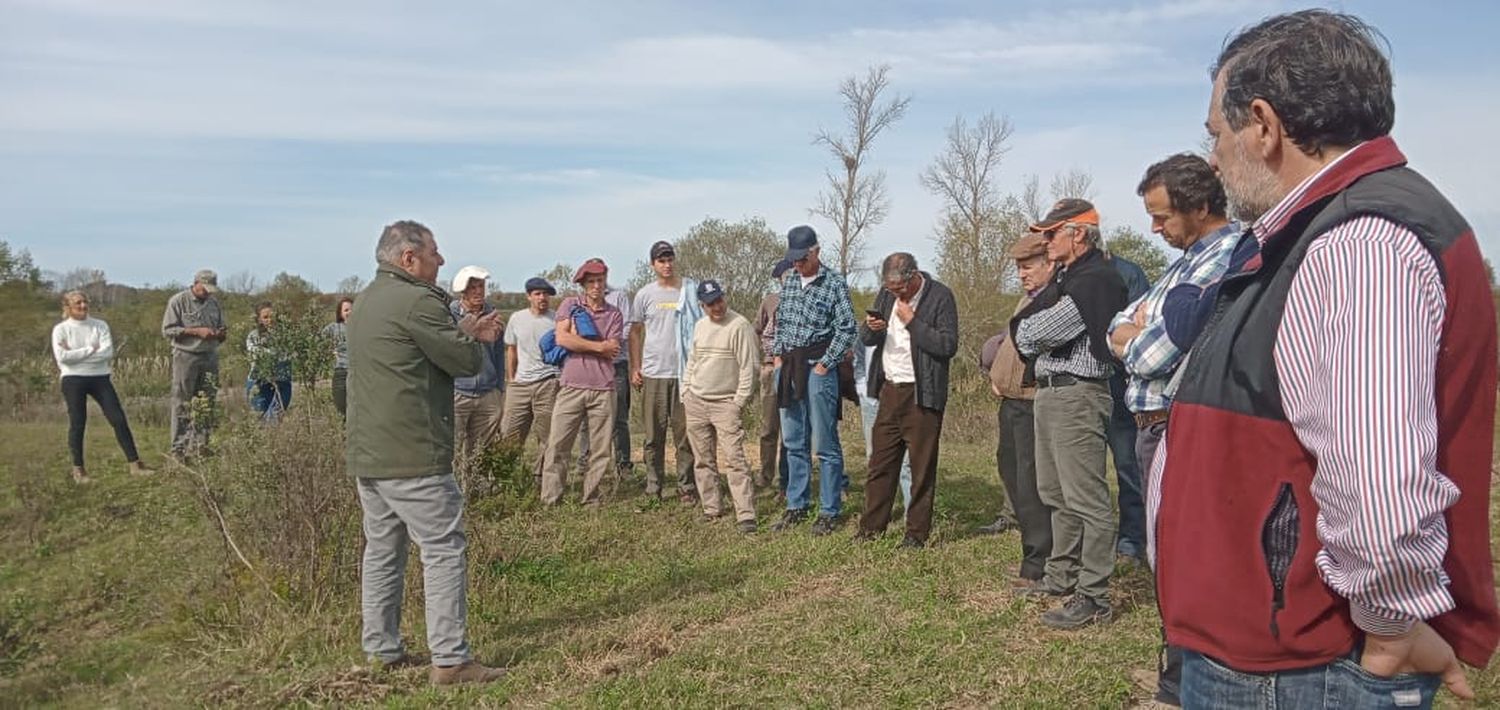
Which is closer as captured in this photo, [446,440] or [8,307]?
[446,440]

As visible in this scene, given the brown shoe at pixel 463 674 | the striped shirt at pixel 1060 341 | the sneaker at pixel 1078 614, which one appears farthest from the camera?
the sneaker at pixel 1078 614

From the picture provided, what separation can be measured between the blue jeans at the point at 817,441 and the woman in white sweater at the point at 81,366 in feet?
22.7

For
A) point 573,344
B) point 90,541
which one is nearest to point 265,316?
point 90,541

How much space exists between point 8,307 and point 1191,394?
20.0m

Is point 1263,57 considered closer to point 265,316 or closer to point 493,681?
point 493,681

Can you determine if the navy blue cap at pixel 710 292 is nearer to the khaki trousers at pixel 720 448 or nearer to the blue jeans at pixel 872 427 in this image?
the khaki trousers at pixel 720 448

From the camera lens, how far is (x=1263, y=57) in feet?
5.90

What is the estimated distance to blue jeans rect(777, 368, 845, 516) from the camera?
7621 mm

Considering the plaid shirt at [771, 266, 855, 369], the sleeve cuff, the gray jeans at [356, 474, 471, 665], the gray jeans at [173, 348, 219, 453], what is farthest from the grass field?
the sleeve cuff

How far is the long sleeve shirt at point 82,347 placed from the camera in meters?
9.91

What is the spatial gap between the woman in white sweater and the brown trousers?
7.70 m

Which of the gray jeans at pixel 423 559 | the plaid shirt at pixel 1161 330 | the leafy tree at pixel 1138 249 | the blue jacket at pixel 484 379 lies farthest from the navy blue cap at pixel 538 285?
the leafy tree at pixel 1138 249

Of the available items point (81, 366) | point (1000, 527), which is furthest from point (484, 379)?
point (81, 366)

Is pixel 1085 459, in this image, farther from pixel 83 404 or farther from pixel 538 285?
pixel 83 404
